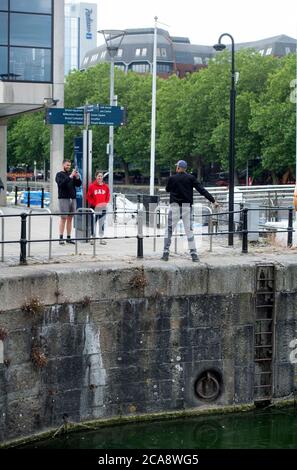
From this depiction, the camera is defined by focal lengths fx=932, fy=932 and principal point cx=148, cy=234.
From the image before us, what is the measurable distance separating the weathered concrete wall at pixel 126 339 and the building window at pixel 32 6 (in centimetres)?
1723

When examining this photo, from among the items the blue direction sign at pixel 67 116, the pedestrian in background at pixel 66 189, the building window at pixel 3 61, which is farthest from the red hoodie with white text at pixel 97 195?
the building window at pixel 3 61

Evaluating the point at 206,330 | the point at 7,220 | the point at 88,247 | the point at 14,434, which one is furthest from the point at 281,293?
the point at 7,220

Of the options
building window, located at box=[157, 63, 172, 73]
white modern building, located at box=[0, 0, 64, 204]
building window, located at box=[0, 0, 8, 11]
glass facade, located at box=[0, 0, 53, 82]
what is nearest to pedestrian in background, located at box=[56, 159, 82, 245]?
white modern building, located at box=[0, 0, 64, 204]

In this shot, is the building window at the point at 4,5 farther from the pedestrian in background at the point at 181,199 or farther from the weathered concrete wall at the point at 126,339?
the weathered concrete wall at the point at 126,339

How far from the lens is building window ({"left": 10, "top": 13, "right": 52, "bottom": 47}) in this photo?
97.6 ft

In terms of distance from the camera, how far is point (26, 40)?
30.0 m

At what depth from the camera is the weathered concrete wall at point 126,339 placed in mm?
13680

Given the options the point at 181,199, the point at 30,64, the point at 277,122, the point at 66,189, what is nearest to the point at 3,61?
the point at 30,64

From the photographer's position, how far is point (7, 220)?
25719 mm

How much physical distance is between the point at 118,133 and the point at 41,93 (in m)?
47.1

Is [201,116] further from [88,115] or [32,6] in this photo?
[88,115]

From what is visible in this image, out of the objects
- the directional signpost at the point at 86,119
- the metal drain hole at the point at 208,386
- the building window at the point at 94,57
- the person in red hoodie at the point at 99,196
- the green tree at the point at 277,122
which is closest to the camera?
the metal drain hole at the point at 208,386

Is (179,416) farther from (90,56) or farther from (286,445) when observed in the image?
(90,56)

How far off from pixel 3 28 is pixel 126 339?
1753cm
